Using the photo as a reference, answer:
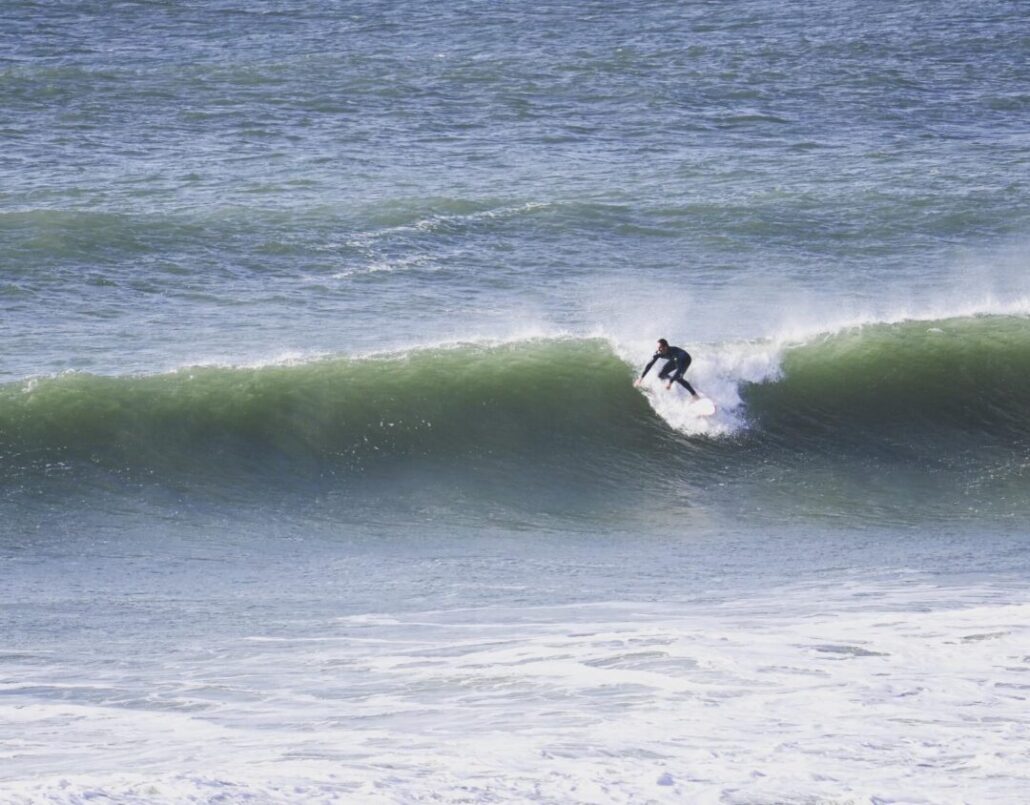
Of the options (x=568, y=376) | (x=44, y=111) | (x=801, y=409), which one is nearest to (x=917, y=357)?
(x=801, y=409)

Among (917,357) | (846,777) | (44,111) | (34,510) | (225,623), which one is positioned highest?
(44,111)

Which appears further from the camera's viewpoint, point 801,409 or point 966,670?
point 801,409

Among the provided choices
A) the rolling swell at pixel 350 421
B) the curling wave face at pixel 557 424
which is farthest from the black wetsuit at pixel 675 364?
the rolling swell at pixel 350 421

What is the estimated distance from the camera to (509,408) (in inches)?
651

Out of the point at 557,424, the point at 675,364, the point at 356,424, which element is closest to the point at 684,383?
the point at 675,364

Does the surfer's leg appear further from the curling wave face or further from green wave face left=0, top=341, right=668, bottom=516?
green wave face left=0, top=341, right=668, bottom=516

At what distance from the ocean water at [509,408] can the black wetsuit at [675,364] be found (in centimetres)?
44

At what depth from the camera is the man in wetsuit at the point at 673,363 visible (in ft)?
52.0

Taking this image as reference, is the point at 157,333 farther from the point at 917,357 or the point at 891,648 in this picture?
the point at 891,648

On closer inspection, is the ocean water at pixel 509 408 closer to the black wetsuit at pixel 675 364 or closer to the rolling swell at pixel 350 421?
the rolling swell at pixel 350 421

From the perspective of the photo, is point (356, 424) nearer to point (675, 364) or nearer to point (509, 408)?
point (509, 408)

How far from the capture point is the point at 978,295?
65.5 ft

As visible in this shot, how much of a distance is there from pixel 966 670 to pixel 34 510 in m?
8.58

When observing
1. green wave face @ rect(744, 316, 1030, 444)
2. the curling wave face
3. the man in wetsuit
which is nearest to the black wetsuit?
the man in wetsuit
